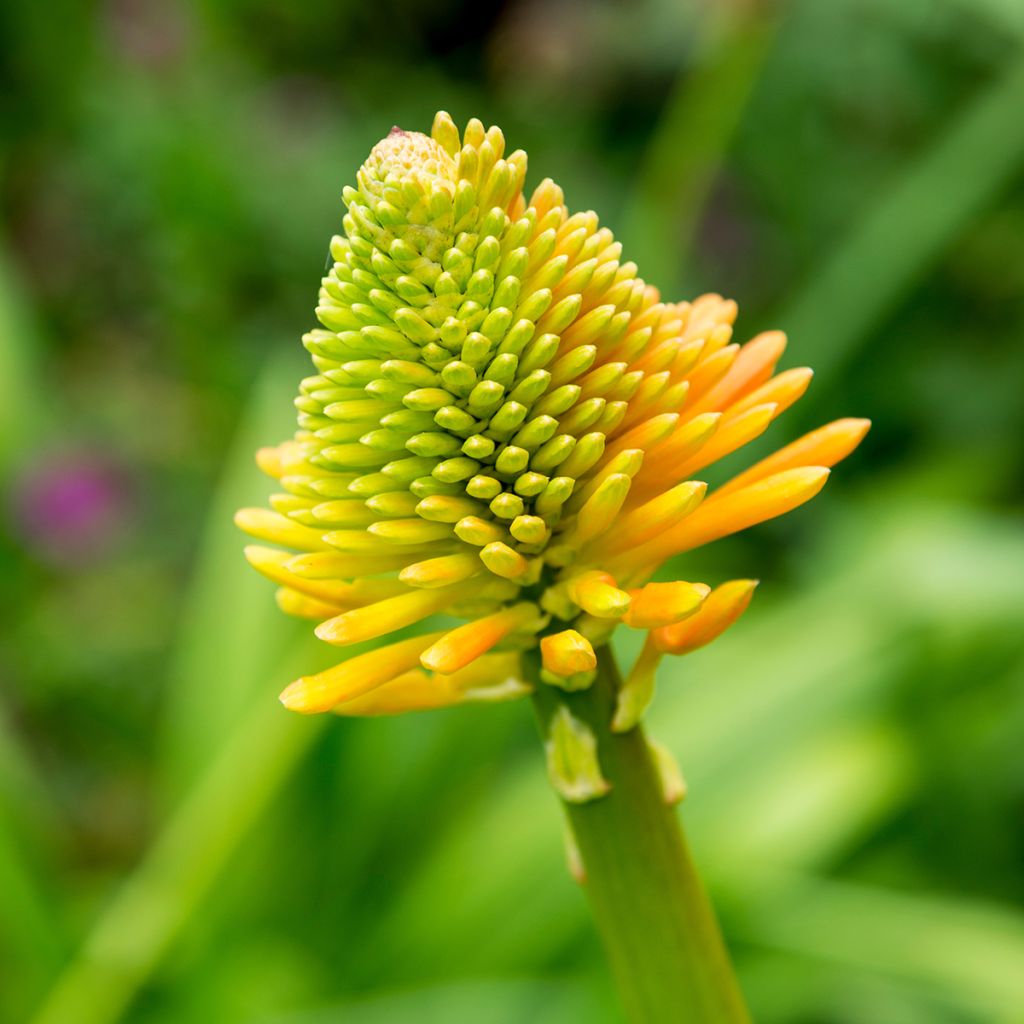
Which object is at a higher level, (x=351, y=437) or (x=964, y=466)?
(x=964, y=466)

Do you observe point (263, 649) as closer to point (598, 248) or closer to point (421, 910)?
point (421, 910)

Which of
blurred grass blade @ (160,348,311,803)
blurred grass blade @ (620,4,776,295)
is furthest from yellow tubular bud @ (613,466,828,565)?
blurred grass blade @ (620,4,776,295)

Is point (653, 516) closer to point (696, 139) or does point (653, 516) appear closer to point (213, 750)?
point (213, 750)

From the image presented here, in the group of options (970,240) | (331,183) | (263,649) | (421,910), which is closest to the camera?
(421,910)

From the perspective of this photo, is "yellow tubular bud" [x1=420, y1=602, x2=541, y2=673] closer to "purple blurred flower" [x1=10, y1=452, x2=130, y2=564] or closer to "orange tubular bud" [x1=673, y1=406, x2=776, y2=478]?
"orange tubular bud" [x1=673, y1=406, x2=776, y2=478]

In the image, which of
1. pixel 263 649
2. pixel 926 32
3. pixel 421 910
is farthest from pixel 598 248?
pixel 926 32
